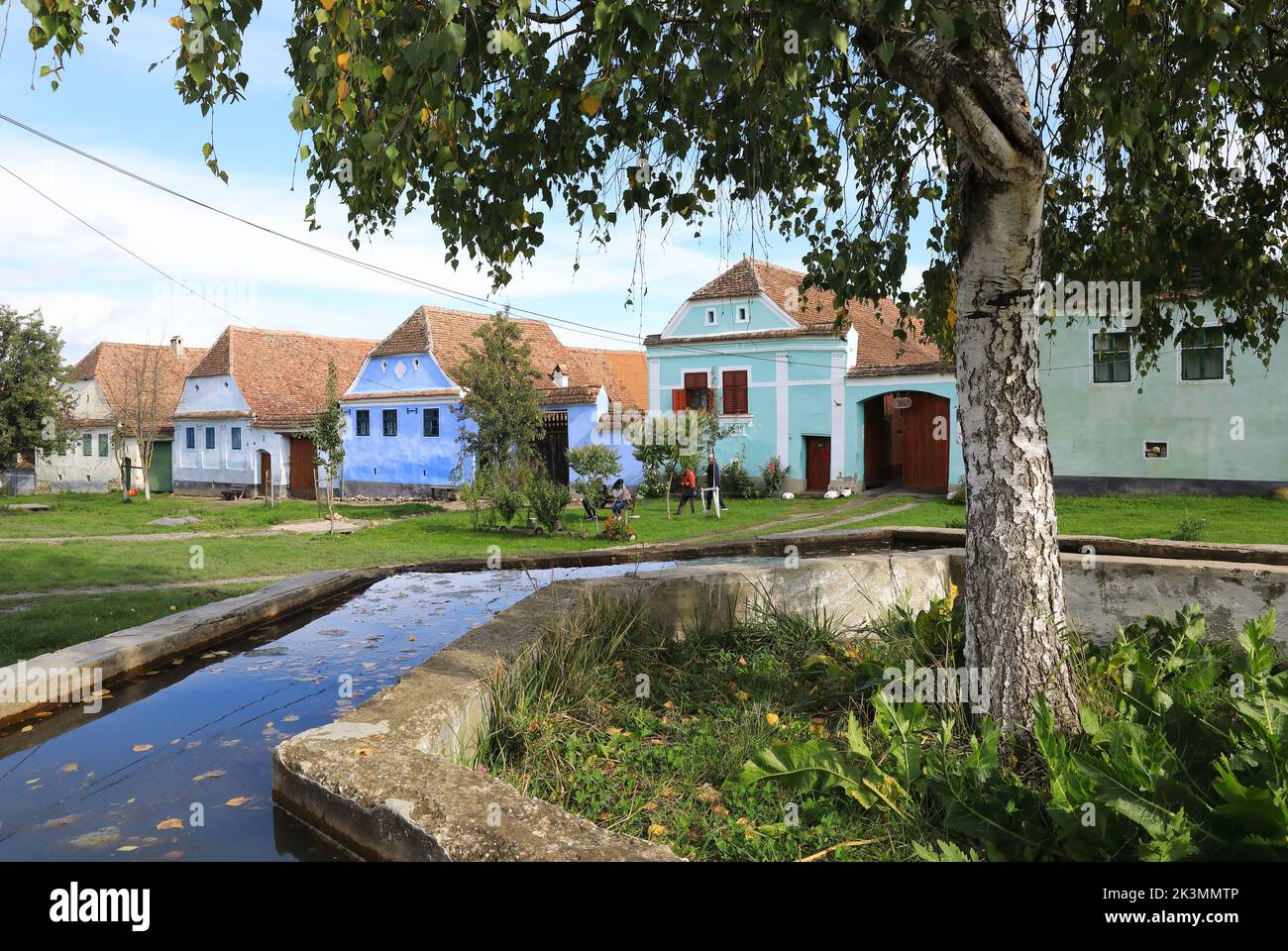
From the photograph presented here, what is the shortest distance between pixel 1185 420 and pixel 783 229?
18555 millimetres

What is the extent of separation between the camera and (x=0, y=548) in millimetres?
14641

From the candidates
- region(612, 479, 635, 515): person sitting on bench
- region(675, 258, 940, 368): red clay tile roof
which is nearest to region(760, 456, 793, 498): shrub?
region(675, 258, 940, 368): red clay tile roof

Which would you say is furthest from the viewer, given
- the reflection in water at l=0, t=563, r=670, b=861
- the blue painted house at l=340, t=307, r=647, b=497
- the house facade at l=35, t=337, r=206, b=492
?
the house facade at l=35, t=337, r=206, b=492

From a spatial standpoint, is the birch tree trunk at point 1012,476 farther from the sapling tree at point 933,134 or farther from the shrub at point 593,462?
the shrub at point 593,462

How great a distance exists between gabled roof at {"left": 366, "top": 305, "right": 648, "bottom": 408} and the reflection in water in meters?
22.4

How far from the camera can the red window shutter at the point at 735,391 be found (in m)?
29.3

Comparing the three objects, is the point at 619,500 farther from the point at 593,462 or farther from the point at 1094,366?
the point at 1094,366

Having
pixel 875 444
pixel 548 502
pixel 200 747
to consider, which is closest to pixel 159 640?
pixel 200 747

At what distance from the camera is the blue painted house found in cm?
2941

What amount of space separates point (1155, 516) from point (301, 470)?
29323 millimetres

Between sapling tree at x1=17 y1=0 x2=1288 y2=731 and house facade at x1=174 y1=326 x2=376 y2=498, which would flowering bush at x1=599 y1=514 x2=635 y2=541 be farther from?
house facade at x1=174 y1=326 x2=376 y2=498
